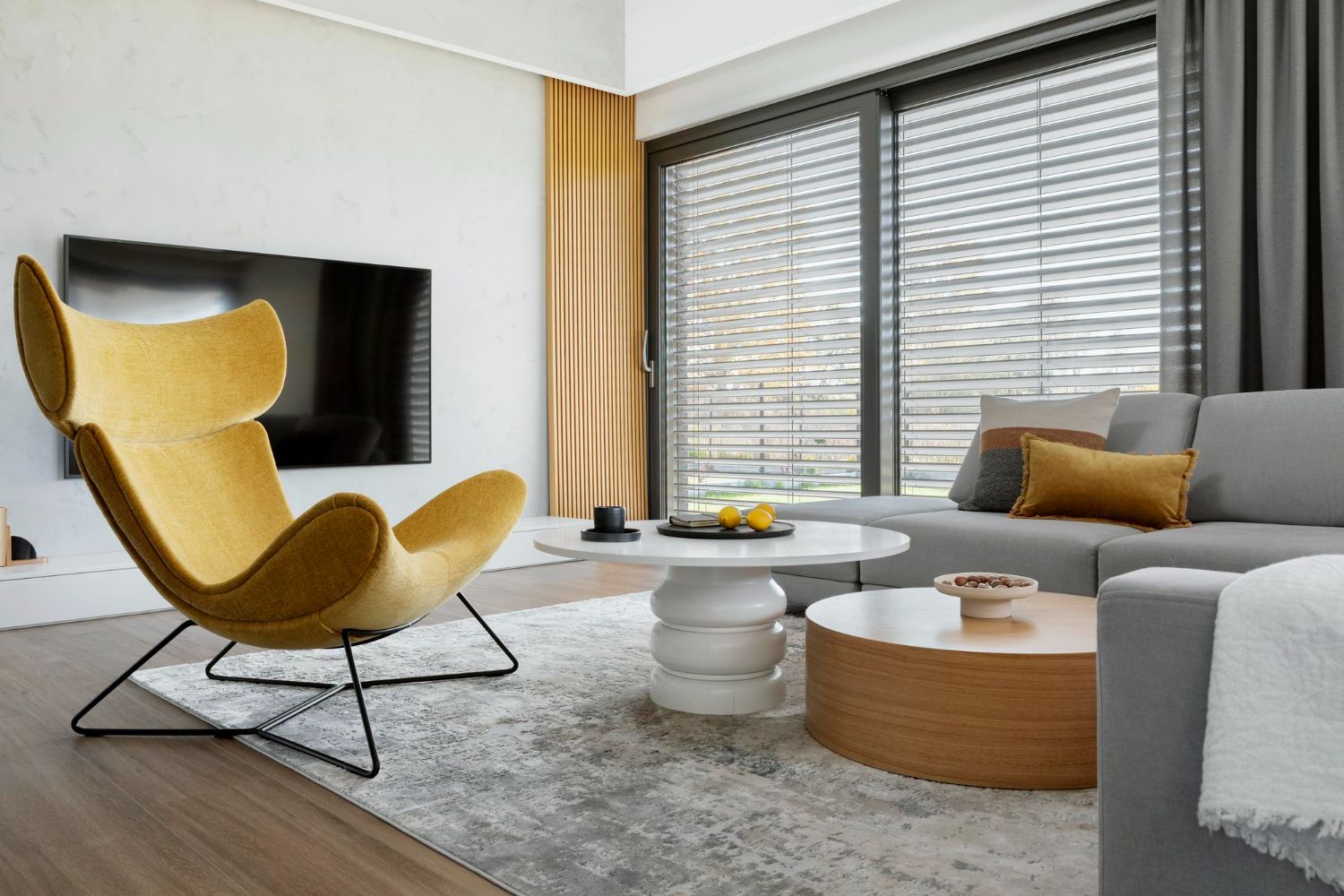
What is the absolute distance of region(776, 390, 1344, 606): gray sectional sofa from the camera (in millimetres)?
2699

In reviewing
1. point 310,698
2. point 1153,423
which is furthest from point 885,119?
point 310,698

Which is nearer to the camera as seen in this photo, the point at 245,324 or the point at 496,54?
the point at 245,324

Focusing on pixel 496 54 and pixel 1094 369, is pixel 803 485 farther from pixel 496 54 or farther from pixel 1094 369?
pixel 496 54

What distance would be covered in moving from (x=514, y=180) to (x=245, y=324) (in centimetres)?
292

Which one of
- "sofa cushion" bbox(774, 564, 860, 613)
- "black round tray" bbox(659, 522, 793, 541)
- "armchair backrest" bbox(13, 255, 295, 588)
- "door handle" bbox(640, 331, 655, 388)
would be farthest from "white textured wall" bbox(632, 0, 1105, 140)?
"armchair backrest" bbox(13, 255, 295, 588)

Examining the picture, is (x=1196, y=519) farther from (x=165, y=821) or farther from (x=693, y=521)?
(x=165, y=821)

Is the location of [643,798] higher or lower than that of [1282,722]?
lower

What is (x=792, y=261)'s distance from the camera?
17.5 feet

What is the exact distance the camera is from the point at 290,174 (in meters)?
4.62

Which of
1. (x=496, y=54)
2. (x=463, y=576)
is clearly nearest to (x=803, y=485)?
(x=496, y=54)

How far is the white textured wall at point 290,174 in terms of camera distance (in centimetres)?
396

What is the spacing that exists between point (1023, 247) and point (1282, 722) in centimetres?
374

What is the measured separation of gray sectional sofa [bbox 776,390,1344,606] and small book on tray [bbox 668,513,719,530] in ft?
2.90

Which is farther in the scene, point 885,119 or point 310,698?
point 885,119
